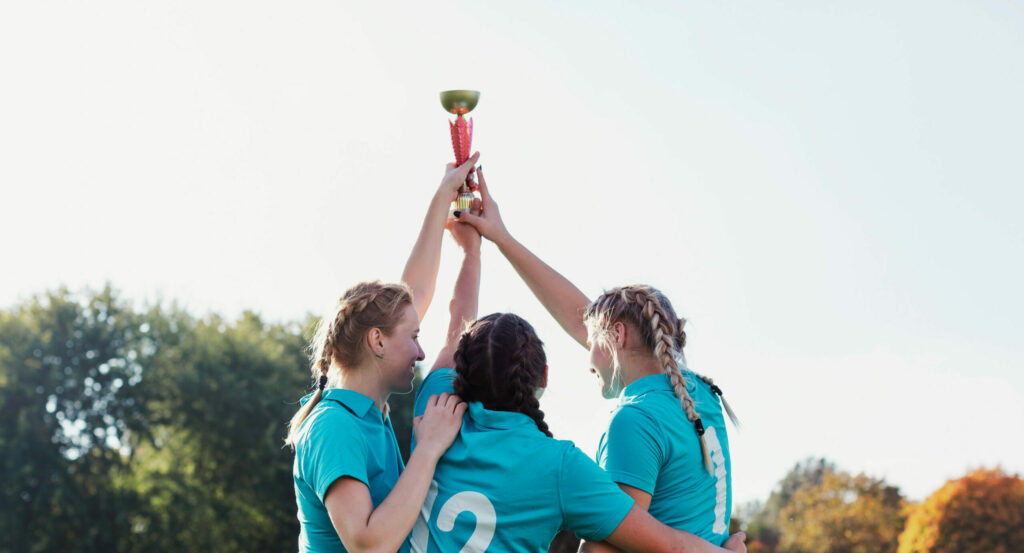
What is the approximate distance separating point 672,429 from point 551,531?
59 cm

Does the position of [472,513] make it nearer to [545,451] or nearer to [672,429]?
[545,451]

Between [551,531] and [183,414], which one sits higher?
[183,414]

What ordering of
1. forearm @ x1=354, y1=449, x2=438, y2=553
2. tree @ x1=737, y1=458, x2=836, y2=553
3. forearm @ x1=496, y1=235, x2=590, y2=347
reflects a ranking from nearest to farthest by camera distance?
forearm @ x1=354, y1=449, x2=438, y2=553, forearm @ x1=496, y1=235, x2=590, y2=347, tree @ x1=737, y1=458, x2=836, y2=553

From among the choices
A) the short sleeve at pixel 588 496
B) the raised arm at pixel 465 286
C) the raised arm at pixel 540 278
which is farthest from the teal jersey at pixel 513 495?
the raised arm at pixel 540 278

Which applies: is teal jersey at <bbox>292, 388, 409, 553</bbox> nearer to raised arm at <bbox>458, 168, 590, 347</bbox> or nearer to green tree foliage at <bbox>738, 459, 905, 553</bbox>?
raised arm at <bbox>458, 168, 590, 347</bbox>

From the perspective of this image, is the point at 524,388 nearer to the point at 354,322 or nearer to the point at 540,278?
the point at 354,322

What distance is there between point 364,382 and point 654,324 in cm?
110

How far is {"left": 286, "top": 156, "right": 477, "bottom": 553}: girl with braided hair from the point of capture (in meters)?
3.30

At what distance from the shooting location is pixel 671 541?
3.46 m

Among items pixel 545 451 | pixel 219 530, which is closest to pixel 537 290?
pixel 545 451

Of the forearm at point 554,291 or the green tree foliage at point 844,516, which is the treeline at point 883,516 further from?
the forearm at point 554,291

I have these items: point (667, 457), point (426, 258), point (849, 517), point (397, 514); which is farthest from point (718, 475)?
point (849, 517)

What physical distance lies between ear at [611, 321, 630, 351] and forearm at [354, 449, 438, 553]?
98 centimetres

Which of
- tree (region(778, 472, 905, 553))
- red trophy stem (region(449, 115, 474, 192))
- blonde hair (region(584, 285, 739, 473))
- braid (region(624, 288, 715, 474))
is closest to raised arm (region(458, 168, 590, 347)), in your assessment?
red trophy stem (region(449, 115, 474, 192))
